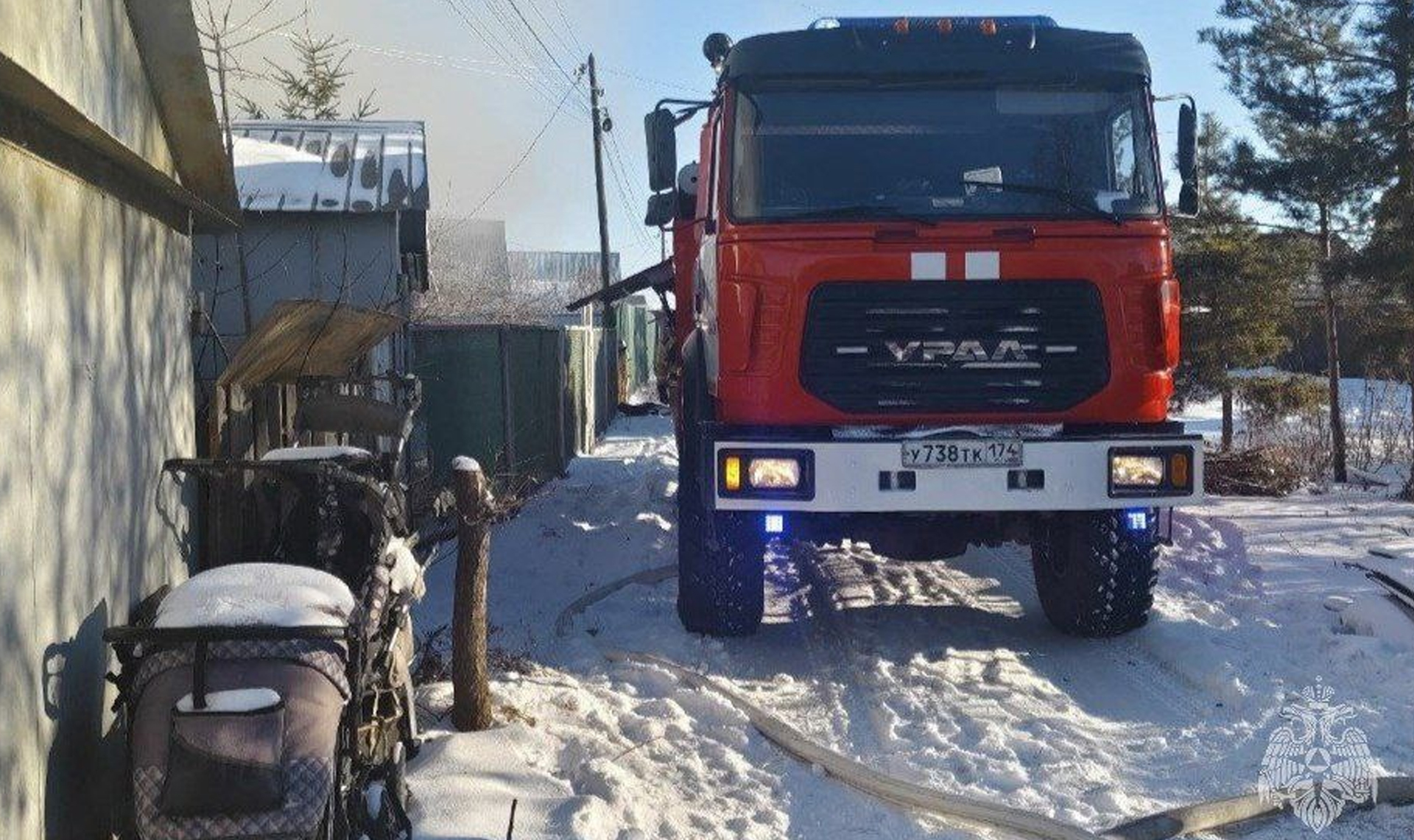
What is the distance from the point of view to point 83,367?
4238 mm

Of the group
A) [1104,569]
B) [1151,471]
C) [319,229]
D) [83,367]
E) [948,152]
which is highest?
[319,229]

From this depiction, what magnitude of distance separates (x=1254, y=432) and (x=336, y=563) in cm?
1965

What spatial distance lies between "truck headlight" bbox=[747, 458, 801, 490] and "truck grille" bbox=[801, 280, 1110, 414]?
408 mm

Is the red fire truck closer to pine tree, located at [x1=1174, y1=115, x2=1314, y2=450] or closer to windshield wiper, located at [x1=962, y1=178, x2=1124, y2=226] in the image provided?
windshield wiper, located at [x1=962, y1=178, x2=1124, y2=226]

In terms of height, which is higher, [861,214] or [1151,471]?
[861,214]

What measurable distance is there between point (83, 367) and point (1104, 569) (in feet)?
17.6

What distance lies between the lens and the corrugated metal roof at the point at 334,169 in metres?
13.9

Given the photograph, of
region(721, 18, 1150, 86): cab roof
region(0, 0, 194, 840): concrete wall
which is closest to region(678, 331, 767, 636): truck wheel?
region(721, 18, 1150, 86): cab roof

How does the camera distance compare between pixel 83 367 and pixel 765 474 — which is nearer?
pixel 83 367

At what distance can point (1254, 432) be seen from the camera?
22.1 metres

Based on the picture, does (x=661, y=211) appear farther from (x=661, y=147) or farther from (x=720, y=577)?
(x=720, y=577)

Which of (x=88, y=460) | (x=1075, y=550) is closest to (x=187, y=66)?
(x=88, y=460)

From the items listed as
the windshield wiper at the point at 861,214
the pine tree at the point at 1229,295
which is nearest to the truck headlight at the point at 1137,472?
the windshield wiper at the point at 861,214

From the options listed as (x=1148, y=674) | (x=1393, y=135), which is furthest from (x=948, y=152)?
(x=1393, y=135)
